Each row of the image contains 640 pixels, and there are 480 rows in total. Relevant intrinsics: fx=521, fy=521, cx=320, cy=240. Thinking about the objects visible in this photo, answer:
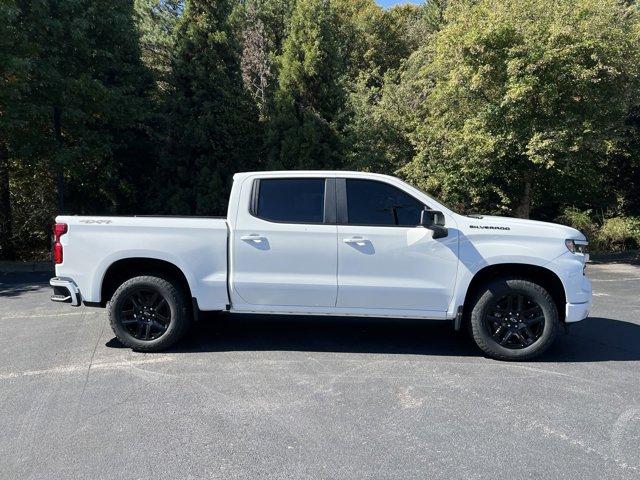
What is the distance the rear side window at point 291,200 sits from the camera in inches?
211

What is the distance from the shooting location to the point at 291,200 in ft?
17.8

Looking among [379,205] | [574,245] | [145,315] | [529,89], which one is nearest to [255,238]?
[379,205]

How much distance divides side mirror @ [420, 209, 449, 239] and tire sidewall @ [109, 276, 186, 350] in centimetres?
263

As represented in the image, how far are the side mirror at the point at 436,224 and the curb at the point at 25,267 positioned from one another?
9.50 metres

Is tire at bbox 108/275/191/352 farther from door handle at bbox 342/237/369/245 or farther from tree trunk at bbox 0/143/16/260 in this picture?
tree trunk at bbox 0/143/16/260

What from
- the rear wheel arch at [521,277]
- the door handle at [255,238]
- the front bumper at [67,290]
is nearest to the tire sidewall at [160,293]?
the front bumper at [67,290]

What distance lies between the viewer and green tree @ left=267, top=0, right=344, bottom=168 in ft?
46.4

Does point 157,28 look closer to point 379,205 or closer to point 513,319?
point 379,205

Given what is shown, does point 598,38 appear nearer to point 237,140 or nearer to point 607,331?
point 607,331

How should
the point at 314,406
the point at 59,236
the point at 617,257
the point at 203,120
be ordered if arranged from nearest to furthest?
1. the point at 314,406
2. the point at 59,236
3. the point at 617,257
4. the point at 203,120

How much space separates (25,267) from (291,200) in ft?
29.5

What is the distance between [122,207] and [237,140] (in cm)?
385

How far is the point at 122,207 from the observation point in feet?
49.3

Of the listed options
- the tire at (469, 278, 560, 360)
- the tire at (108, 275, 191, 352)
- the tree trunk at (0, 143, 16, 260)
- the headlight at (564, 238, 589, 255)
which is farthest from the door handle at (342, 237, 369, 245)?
the tree trunk at (0, 143, 16, 260)
